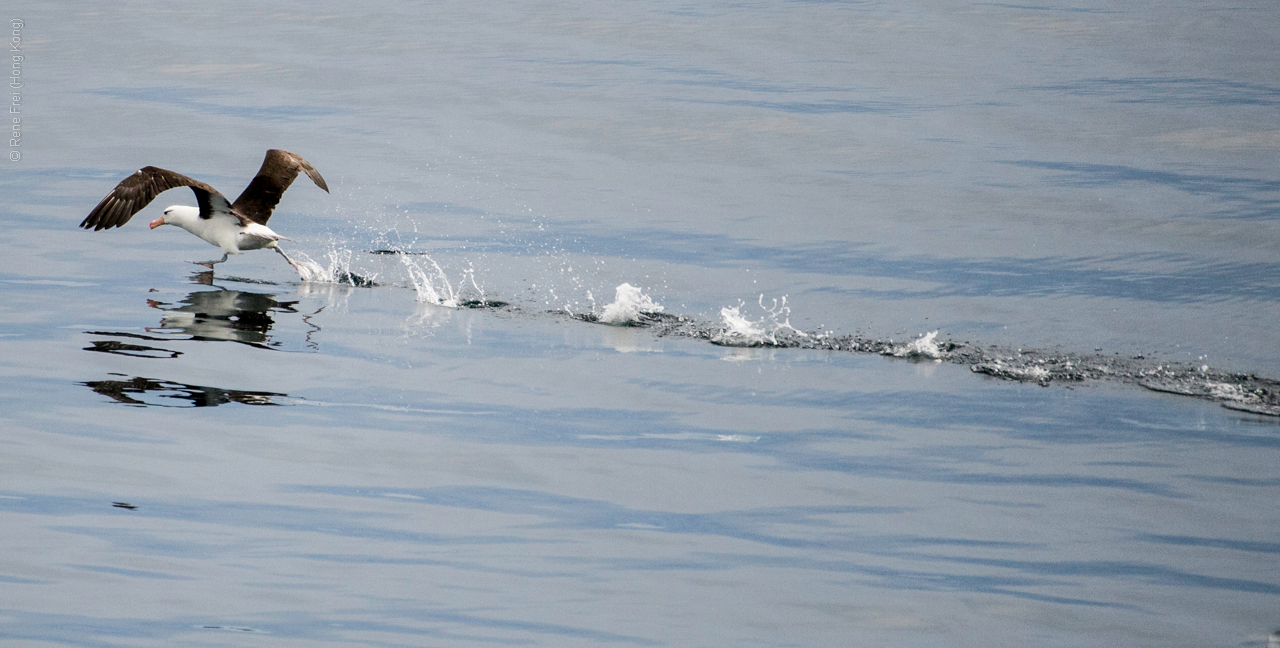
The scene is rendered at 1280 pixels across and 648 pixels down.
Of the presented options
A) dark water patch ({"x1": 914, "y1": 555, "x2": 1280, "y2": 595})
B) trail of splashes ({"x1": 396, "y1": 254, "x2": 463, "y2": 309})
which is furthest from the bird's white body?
dark water patch ({"x1": 914, "y1": 555, "x2": 1280, "y2": 595})

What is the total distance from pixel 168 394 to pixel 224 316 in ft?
9.05

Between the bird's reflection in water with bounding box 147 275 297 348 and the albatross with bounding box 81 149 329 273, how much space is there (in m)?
0.87

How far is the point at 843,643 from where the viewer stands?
21.1ft

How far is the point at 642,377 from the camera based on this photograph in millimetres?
10805

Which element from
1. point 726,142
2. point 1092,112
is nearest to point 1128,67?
point 1092,112

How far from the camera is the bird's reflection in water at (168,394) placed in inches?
380

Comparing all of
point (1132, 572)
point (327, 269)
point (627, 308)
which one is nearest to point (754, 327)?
point (627, 308)

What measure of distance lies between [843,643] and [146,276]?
10.00 m

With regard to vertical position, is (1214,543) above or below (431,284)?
below

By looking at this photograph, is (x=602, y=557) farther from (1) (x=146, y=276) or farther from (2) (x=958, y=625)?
(1) (x=146, y=276)

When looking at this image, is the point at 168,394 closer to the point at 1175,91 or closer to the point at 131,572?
the point at 131,572

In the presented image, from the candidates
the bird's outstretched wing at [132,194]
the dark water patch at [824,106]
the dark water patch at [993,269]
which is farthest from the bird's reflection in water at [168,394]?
the dark water patch at [824,106]

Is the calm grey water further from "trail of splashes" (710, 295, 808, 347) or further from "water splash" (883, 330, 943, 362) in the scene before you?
"water splash" (883, 330, 943, 362)

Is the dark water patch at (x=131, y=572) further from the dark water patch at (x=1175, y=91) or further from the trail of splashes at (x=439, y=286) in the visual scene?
the dark water patch at (x=1175, y=91)
